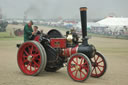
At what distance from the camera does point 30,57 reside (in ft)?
20.4

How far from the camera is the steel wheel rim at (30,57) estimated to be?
6133mm

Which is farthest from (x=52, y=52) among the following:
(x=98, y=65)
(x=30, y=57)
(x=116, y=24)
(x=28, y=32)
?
(x=116, y=24)

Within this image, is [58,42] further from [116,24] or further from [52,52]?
[116,24]

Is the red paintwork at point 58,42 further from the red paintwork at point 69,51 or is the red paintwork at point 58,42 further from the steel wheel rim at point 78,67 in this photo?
the steel wheel rim at point 78,67

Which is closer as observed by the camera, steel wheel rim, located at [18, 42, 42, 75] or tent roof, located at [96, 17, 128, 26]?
steel wheel rim, located at [18, 42, 42, 75]

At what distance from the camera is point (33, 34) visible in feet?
21.6

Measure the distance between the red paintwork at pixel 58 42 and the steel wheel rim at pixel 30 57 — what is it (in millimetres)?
497

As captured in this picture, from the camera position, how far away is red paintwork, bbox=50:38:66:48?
6.18m

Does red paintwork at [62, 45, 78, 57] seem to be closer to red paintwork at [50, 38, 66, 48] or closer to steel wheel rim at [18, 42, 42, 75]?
red paintwork at [50, 38, 66, 48]

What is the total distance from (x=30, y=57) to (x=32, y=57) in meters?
0.06

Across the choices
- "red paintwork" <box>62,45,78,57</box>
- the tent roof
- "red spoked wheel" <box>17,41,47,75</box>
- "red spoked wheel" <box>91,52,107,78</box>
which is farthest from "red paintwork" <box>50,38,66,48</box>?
the tent roof

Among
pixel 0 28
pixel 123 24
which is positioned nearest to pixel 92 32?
pixel 123 24

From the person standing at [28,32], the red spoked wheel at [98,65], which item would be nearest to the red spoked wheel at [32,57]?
the person standing at [28,32]

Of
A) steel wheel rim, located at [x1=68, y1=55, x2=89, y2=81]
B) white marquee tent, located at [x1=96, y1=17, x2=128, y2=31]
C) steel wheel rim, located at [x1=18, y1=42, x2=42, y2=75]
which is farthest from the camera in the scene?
white marquee tent, located at [x1=96, y1=17, x2=128, y2=31]
